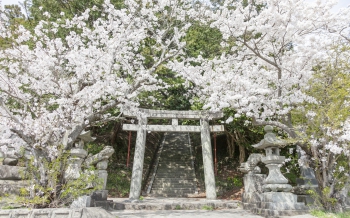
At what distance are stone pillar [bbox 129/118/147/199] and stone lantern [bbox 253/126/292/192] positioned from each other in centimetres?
502

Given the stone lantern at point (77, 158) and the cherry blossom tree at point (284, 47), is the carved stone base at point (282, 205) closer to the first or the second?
the cherry blossom tree at point (284, 47)

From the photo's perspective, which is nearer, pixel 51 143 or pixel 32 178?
pixel 32 178

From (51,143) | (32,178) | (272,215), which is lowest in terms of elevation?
(272,215)

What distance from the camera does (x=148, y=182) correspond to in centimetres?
1425

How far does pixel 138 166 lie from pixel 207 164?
9.77ft

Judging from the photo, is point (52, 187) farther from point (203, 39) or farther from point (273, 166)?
point (203, 39)

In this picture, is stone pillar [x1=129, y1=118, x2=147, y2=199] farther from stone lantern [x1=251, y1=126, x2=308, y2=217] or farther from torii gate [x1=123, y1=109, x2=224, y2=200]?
stone lantern [x1=251, y1=126, x2=308, y2=217]

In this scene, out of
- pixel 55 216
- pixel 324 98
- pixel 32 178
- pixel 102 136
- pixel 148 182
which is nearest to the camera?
pixel 55 216

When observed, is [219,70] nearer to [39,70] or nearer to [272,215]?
[272,215]

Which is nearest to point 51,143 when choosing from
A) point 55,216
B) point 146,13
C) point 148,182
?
point 55,216

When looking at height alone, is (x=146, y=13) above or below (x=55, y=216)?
above

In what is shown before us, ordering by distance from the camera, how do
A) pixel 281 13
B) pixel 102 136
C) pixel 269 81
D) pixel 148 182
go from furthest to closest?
pixel 102 136
pixel 148 182
pixel 269 81
pixel 281 13

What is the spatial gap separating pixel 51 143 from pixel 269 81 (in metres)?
7.46

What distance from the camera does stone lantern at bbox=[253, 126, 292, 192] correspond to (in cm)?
721
